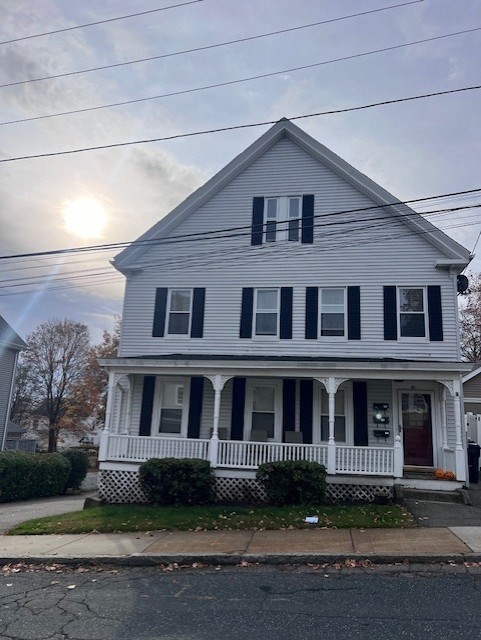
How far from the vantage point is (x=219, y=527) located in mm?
9539

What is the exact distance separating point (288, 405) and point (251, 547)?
249 inches

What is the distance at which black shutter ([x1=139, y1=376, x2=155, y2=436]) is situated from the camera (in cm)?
1453

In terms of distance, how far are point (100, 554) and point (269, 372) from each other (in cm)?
634

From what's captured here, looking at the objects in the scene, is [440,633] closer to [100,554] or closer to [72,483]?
[100,554]

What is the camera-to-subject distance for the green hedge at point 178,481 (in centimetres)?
1159

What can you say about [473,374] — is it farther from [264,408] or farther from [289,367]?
[289,367]

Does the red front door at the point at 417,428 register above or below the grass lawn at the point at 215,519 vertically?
above

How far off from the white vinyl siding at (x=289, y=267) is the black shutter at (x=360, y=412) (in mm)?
920

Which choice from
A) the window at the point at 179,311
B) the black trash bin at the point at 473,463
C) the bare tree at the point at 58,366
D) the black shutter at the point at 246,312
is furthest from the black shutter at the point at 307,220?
the bare tree at the point at 58,366

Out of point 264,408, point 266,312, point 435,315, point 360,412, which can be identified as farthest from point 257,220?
point 360,412

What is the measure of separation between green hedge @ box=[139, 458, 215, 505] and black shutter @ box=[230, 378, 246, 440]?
82.2 inches

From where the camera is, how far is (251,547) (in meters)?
7.84

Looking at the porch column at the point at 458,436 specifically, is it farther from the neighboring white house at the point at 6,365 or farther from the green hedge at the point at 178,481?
the neighboring white house at the point at 6,365

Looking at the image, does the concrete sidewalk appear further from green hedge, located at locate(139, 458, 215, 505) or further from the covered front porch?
the covered front porch
